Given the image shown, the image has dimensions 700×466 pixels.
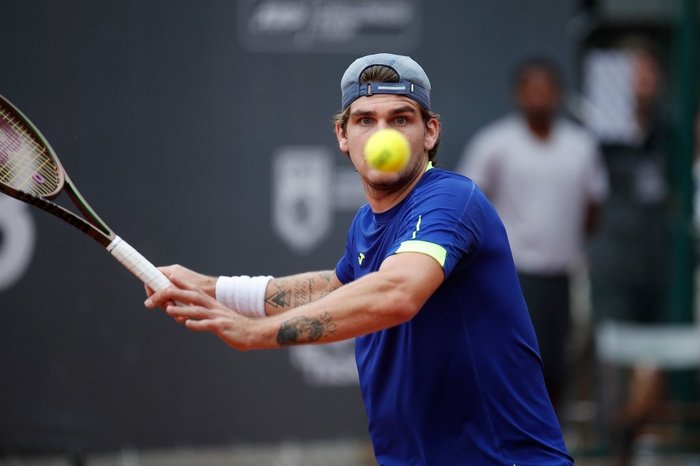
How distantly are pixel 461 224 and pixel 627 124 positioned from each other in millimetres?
5259

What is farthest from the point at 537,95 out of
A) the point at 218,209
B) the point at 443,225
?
the point at 443,225

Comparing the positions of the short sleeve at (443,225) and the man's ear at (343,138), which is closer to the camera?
the short sleeve at (443,225)

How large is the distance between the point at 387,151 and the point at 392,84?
0.33 meters

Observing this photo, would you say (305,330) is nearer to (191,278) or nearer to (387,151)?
(387,151)

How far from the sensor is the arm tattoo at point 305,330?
11.1 ft

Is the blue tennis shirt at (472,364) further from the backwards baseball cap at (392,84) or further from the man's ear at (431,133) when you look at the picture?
the backwards baseball cap at (392,84)

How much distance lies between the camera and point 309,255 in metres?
7.74

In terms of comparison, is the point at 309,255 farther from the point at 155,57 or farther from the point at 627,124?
the point at 627,124

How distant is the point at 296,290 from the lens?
4410 mm

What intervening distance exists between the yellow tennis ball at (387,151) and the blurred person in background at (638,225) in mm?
5014

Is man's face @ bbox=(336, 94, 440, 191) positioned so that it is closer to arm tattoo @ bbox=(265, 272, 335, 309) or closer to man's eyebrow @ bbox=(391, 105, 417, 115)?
man's eyebrow @ bbox=(391, 105, 417, 115)

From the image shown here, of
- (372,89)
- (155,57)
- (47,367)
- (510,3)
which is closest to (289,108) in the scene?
(155,57)

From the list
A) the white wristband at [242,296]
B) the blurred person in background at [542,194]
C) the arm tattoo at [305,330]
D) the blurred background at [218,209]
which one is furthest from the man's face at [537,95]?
the arm tattoo at [305,330]

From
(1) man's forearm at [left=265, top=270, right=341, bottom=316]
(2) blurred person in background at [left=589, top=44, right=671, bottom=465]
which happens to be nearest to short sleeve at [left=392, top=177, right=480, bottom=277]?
(1) man's forearm at [left=265, top=270, right=341, bottom=316]
